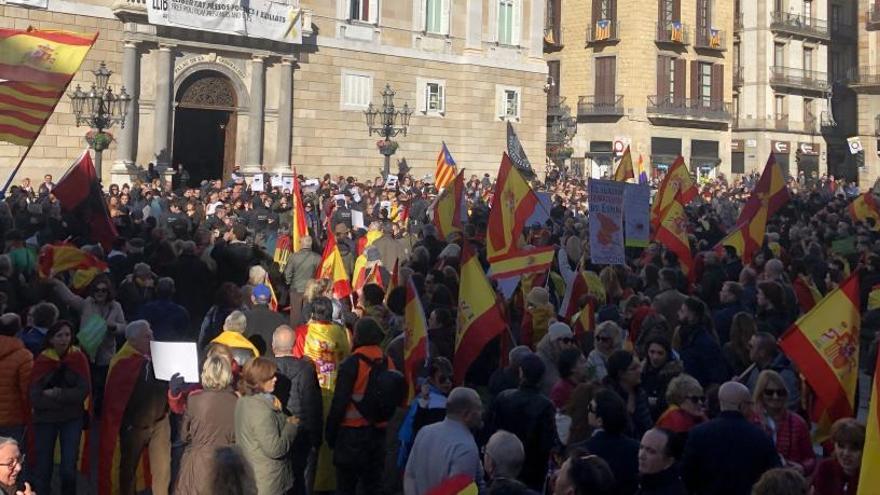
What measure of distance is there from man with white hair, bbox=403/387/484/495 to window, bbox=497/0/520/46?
31483mm

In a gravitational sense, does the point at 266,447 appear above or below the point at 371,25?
below

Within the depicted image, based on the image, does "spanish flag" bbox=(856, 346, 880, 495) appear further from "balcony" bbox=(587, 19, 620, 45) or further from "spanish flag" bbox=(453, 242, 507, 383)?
"balcony" bbox=(587, 19, 620, 45)

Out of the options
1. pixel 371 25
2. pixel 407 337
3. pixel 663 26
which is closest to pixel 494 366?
pixel 407 337

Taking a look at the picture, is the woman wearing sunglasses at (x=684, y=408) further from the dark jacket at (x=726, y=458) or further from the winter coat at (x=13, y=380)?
the winter coat at (x=13, y=380)

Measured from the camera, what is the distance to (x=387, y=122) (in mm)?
28938

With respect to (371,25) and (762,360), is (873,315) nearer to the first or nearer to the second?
(762,360)

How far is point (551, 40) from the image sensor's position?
51156mm

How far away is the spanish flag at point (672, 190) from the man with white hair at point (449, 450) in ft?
29.0

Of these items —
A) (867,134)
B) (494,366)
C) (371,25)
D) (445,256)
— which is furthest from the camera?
(867,134)

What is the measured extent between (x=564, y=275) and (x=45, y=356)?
749cm

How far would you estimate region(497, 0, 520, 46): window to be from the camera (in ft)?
119

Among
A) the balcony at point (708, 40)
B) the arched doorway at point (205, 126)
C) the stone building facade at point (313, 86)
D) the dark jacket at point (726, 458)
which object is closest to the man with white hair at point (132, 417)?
the dark jacket at point (726, 458)

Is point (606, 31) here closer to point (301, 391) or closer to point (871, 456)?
point (301, 391)

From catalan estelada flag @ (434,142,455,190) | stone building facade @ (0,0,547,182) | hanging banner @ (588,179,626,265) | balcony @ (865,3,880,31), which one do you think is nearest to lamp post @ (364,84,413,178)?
stone building facade @ (0,0,547,182)
